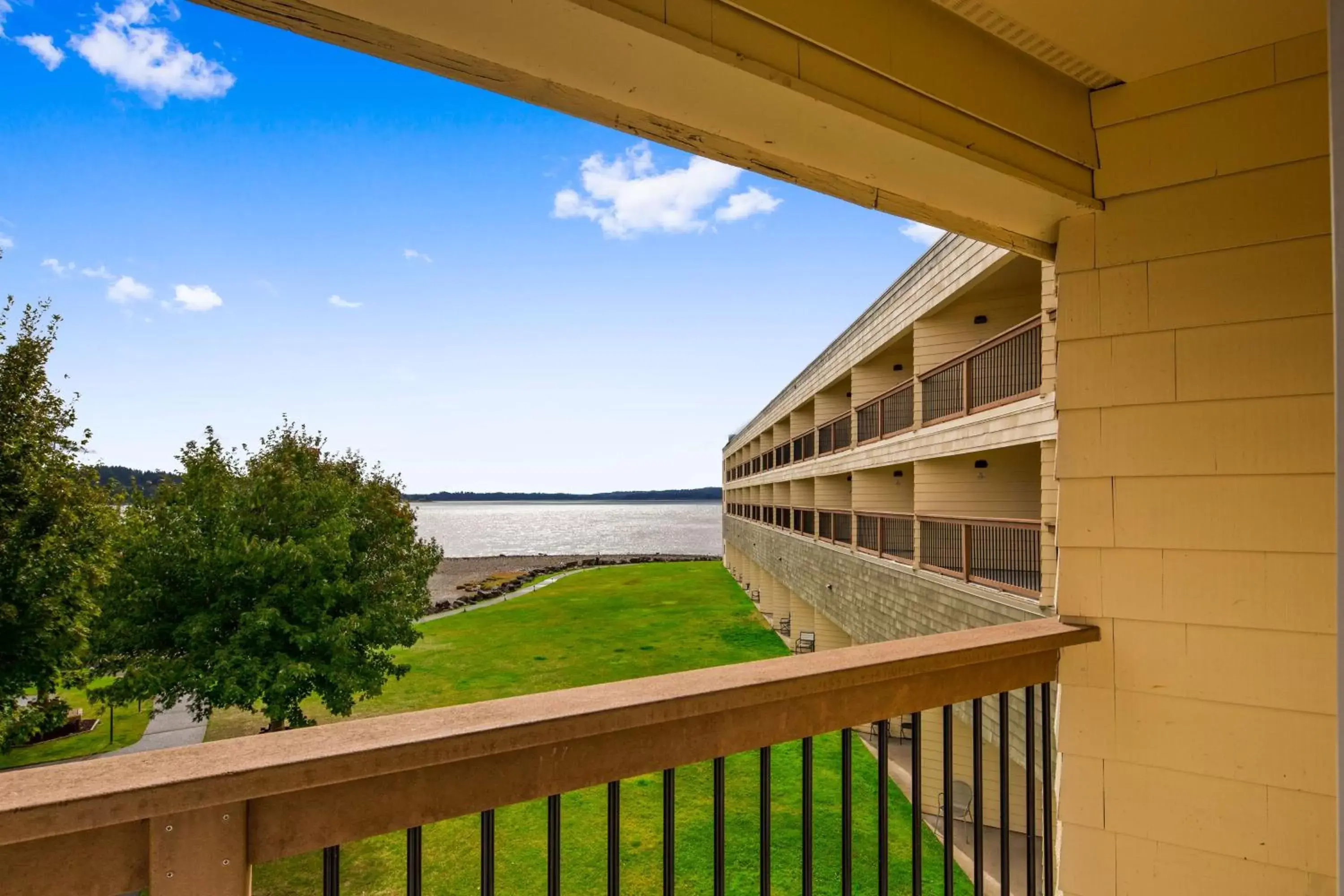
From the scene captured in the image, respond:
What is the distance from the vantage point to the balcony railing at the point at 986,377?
6.33 m

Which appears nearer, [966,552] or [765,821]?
[765,821]


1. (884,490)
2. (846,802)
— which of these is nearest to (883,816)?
(846,802)

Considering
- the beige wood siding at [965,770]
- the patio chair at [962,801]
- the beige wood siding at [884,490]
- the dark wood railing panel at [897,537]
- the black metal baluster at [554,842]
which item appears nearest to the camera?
the black metal baluster at [554,842]

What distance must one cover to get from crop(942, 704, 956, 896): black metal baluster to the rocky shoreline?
27.3 meters

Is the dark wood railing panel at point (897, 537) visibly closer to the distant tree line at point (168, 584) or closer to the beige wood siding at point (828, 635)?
the beige wood siding at point (828, 635)

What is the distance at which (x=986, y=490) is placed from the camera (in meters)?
8.49

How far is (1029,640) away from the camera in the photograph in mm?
1595

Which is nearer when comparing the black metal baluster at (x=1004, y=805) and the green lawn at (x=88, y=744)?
the black metal baluster at (x=1004, y=805)

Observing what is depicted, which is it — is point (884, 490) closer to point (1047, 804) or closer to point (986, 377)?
point (986, 377)

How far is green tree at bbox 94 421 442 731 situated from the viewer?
377 inches

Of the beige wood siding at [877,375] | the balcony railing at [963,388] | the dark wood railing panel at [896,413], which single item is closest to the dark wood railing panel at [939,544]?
the balcony railing at [963,388]

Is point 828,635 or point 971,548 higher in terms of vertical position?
point 971,548

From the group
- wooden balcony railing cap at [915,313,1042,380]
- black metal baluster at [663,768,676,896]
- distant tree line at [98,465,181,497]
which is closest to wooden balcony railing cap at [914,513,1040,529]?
wooden balcony railing cap at [915,313,1042,380]

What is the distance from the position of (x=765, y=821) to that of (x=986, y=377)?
279 inches
